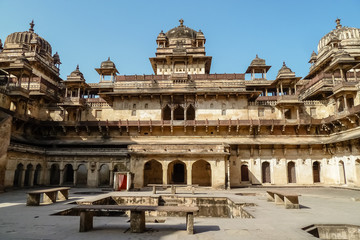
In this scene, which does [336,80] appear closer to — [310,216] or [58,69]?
[310,216]

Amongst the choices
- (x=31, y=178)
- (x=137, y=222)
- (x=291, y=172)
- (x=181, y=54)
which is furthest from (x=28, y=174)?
(x=291, y=172)

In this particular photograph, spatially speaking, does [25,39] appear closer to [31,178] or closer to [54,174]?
[54,174]

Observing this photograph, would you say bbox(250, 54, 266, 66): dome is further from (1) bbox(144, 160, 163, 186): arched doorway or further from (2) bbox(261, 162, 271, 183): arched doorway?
(1) bbox(144, 160, 163, 186): arched doorway

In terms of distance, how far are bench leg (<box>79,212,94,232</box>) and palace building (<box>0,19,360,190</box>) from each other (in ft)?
53.4

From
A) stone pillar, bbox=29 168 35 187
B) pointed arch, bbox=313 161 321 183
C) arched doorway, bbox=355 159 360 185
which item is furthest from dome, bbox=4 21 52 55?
arched doorway, bbox=355 159 360 185

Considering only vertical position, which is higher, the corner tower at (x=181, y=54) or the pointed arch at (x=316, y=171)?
the corner tower at (x=181, y=54)

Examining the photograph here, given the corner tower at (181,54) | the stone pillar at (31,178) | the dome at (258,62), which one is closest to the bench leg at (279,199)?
the stone pillar at (31,178)

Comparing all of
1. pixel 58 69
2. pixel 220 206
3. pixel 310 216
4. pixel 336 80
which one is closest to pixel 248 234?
pixel 310 216

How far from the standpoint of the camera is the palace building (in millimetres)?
25312

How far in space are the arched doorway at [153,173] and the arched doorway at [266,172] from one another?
1207 centimetres

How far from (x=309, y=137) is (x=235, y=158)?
377 inches

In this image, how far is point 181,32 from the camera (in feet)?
154

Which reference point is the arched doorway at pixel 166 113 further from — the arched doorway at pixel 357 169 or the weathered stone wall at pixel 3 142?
the arched doorway at pixel 357 169

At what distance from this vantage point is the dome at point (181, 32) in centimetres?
4638
